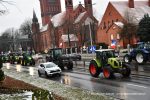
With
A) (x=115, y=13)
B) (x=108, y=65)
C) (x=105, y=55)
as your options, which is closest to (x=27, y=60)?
(x=105, y=55)

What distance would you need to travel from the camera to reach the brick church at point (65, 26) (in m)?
96.4

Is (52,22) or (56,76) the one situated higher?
(52,22)

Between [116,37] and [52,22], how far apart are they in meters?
55.7

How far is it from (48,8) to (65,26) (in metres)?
47.4

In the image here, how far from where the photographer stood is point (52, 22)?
129 meters

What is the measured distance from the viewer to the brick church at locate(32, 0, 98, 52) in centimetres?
9644

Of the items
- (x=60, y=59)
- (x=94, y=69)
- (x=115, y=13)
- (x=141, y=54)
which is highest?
(x=115, y=13)

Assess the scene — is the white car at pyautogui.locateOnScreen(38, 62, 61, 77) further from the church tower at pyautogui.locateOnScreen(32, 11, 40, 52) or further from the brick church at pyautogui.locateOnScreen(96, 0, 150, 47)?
the church tower at pyautogui.locateOnScreen(32, 11, 40, 52)

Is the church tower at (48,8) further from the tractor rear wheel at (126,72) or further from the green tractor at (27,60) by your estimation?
the tractor rear wheel at (126,72)

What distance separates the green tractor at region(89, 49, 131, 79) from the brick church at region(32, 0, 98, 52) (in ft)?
187

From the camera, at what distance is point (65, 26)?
100375 mm

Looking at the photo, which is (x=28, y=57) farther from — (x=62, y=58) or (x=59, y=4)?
(x=59, y=4)

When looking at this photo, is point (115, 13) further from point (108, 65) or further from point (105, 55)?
point (108, 65)

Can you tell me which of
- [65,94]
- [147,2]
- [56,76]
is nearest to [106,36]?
[147,2]
